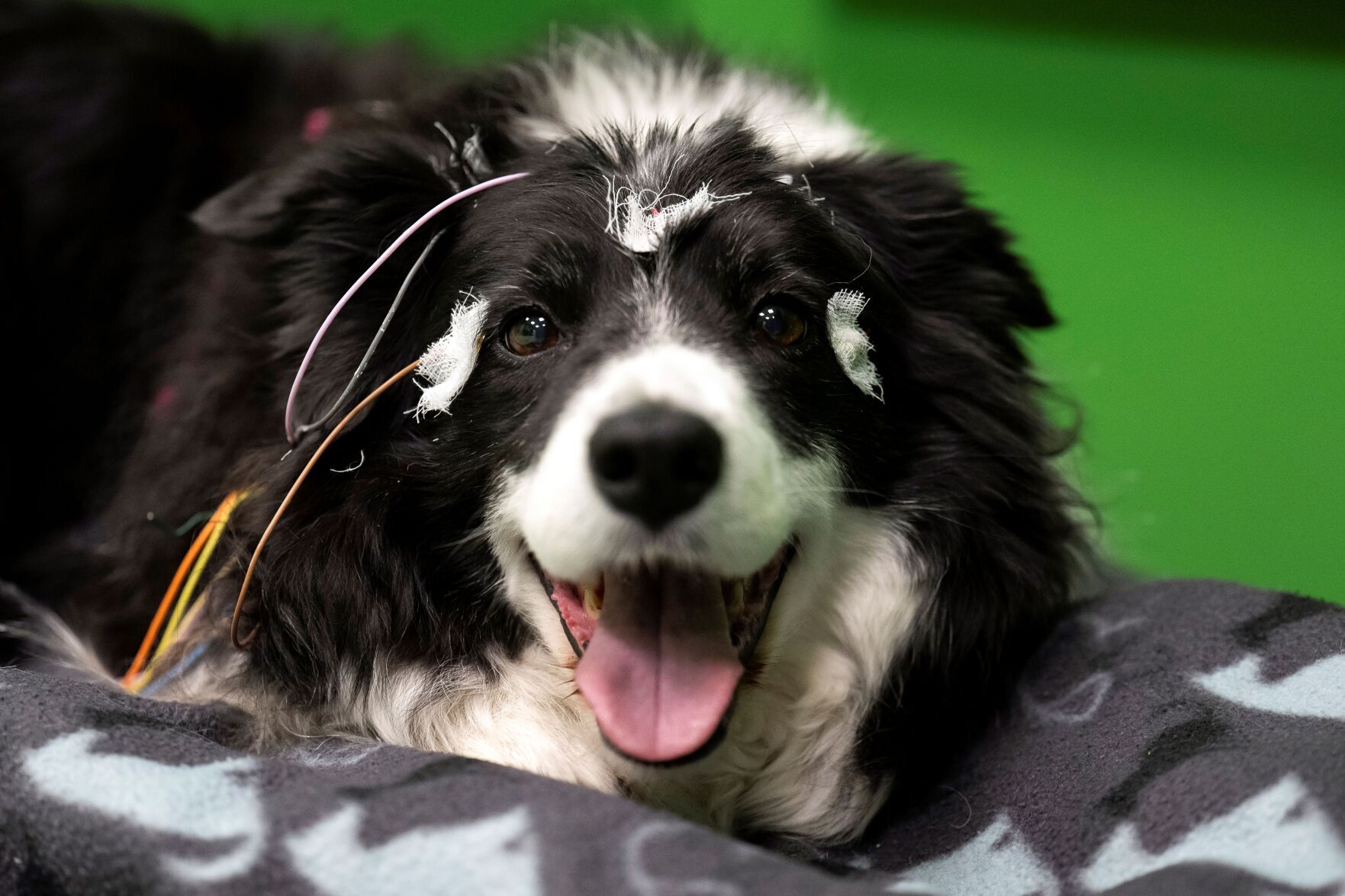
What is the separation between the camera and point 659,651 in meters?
1.53

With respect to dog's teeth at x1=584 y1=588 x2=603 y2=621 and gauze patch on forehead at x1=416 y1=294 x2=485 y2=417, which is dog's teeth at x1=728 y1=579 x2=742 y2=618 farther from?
gauze patch on forehead at x1=416 y1=294 x2=485 y2=417

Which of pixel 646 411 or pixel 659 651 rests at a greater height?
pixel 646 411

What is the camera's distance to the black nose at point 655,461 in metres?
1.35

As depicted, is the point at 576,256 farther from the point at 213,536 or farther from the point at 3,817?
the point at 3,817

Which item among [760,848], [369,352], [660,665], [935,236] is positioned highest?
[935,236]

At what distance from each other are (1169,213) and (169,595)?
2.42m

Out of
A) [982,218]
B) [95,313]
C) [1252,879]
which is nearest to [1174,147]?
[982,218]

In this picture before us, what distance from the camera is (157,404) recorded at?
2.24 meters

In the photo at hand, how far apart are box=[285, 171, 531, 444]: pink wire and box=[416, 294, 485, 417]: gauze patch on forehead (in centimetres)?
13

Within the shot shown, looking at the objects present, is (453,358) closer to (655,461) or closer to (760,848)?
(655,461)

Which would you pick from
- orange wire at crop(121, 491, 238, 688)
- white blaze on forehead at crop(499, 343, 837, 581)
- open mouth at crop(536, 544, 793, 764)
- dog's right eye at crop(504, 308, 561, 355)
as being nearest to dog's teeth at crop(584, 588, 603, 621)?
open mouth at crop(536, 544, 793, 764)

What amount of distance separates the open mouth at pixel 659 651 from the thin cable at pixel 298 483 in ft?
1.16

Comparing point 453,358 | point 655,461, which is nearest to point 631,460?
point 655,461

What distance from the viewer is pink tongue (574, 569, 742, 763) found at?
149 cm
